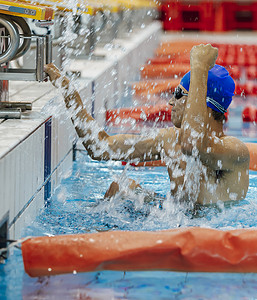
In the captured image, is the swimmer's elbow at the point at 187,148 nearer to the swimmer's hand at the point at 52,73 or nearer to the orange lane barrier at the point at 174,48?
the swimmer's hand at the point at 52,73

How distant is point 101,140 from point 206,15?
1327cm

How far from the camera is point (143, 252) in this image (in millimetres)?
2414

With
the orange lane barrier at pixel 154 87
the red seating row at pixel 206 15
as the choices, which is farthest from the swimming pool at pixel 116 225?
the red seating row at pixel 206 15

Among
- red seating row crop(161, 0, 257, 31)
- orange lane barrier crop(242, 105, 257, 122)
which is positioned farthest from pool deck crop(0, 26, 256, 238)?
red seating row crop(161, 0, 257, 31)

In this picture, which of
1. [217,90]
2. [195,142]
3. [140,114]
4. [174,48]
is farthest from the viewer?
[174,48]

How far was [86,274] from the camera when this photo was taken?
244 centimetres

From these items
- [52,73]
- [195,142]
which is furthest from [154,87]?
[195,142]

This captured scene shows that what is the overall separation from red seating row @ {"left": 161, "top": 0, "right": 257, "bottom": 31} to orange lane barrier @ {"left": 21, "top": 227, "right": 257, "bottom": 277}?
13.6 metres

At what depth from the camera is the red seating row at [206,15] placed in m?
15.9

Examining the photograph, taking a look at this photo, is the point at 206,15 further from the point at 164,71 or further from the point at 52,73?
the point at 52,73

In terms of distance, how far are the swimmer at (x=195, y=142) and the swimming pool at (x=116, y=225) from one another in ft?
0.35

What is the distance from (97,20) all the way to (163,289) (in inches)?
211

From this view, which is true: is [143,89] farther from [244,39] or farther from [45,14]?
[244,39]

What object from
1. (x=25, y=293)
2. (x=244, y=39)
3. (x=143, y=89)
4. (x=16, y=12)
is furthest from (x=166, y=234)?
(x=244, y=39)
